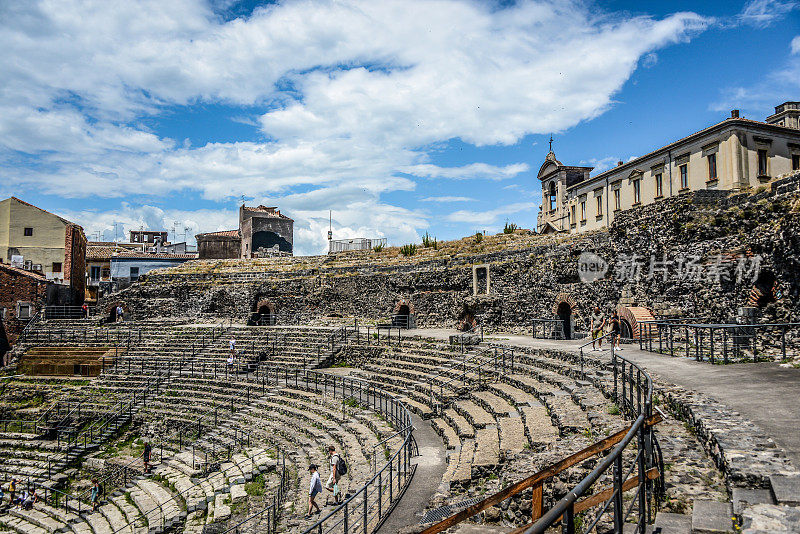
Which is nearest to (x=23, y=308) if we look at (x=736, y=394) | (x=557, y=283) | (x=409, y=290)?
(x=409, y=290)

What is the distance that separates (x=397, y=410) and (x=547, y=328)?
31.5ft

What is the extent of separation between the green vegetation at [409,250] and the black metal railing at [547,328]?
417 inches

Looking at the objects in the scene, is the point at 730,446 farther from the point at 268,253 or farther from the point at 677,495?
the point at 268,253

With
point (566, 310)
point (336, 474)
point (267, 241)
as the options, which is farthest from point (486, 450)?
point (267, 241)

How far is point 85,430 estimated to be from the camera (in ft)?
62.9

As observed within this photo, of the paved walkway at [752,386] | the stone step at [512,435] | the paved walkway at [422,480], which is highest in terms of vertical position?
the paved walkway at [752,386]

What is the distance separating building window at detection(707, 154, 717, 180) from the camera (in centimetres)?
2058

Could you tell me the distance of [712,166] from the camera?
20781mm

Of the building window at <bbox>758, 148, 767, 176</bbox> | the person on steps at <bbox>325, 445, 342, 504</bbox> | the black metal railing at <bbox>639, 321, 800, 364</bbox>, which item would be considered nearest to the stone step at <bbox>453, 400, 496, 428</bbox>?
the person on steps at <bbox>325, 445, 342, 504</bbox>

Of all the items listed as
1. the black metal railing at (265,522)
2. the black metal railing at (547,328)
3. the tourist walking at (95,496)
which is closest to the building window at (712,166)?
the black metal railing at (547,328)

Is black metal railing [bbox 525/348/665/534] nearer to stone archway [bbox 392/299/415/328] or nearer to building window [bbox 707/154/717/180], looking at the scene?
building window [bbox 707/154/717/180]

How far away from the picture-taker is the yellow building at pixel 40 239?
37.3 meters

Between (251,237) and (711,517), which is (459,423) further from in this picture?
(251,237)

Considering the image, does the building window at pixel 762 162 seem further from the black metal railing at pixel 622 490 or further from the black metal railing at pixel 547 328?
the black metal railing at pixel 622 490
